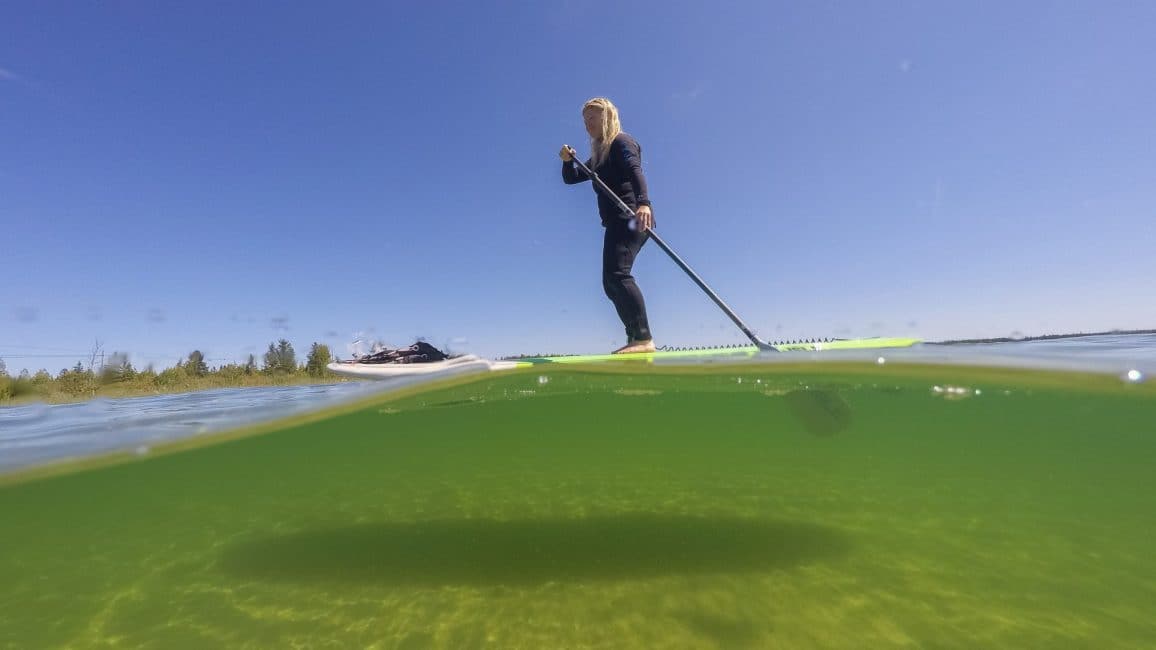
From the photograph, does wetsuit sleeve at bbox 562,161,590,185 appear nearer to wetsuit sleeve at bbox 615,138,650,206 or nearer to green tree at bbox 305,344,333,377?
wetsuit sleeve at bbox 615,138,650,206

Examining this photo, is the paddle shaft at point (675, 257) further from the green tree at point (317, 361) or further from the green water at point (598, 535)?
the green tree at point (317, 361)

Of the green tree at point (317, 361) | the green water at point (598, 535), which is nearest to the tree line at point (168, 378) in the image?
the green tree at point (317, 361)

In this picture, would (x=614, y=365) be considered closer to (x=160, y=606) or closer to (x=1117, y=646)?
(x=1117, y=646)

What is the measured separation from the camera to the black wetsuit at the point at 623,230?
515cm

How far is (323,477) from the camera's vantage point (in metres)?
9.87

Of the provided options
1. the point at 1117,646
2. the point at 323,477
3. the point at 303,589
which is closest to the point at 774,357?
the point at 1117,646

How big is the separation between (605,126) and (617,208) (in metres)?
1.15

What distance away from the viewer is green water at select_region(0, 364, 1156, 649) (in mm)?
3463

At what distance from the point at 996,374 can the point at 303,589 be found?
302 inches

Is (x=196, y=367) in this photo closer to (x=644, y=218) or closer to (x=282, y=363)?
(x=282, y=363)

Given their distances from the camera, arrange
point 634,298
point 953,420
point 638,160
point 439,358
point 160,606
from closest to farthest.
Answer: point 160,606 < point 634,298 < point 638,160 < point 439,358 < point 953,420

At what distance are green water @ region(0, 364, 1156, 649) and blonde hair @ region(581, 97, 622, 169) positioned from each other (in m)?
2.70

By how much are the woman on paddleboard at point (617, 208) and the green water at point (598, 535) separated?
974 millimetres

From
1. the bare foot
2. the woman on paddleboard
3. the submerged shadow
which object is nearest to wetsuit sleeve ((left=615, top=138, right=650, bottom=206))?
the woman on paddleboard
